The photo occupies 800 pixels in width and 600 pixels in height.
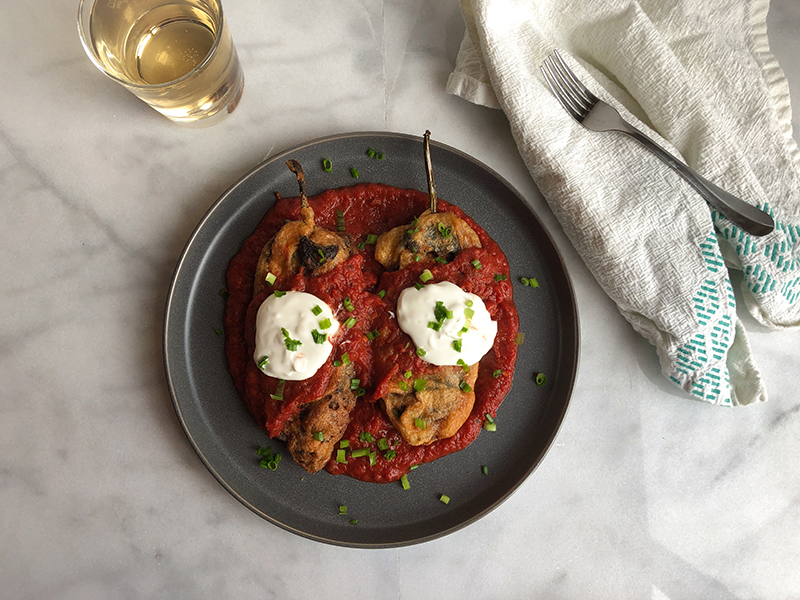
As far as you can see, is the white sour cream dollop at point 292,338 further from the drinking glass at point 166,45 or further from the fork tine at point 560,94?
the fork tine at point 560,94

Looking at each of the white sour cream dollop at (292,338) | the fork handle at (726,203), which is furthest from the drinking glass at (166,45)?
the fork handle at (726,203)

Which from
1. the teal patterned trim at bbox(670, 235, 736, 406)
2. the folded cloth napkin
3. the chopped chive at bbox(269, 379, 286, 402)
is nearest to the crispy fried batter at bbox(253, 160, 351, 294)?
the chopped chive at bbox(269, 379, 286, 402)

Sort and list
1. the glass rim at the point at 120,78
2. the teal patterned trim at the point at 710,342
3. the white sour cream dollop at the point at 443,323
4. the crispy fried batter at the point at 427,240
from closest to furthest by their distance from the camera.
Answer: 1. the glass rim at the point at 120,78
2. the white sour cream dollop at the point at 443,323
3. the crispy fried batter at the point at 427,240
4. the teal patterned trim at the point at 710,342

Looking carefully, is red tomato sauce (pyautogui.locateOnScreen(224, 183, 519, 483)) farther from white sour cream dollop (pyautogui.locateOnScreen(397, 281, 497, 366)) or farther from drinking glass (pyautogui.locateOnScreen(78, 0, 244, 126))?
drinking glass (pyautogui.locateOnScreen(78, 0, 244, 126))

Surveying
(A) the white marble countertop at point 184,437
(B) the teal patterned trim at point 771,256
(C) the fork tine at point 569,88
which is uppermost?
(C) the fork tine at point 569,88

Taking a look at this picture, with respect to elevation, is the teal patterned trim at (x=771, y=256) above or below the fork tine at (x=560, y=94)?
below

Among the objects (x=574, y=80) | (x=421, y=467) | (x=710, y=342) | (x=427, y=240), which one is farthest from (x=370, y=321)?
(x=710, y=342)
